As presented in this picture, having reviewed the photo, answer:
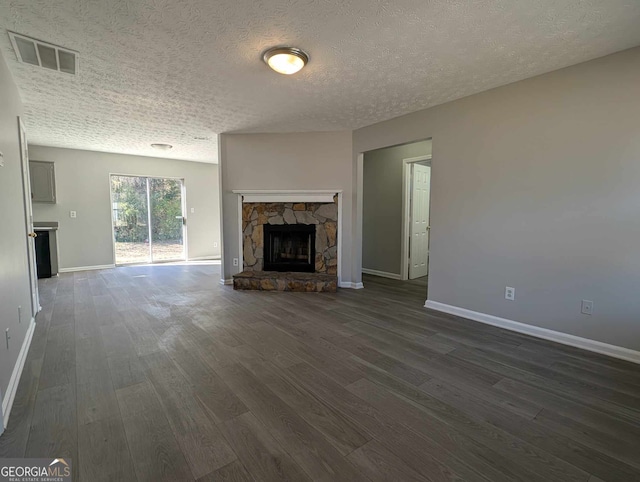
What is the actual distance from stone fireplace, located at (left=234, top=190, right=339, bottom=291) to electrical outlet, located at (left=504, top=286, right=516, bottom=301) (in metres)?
2.45

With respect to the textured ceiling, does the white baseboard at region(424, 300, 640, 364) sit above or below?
below

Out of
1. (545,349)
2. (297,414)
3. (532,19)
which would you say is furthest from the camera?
(545,349)

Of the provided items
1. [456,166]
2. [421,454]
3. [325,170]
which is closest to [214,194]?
[325,170]

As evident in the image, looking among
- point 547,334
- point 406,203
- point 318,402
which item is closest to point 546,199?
point 547,334

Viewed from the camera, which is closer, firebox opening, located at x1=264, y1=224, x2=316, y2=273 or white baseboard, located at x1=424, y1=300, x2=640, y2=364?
white baseboard, located at x1=424, y1=300, x2=640, y2=364

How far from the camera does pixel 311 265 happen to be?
500cm

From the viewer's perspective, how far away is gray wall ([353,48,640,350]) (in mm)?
2402

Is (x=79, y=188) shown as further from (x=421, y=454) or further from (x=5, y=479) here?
(x=421, y=454)

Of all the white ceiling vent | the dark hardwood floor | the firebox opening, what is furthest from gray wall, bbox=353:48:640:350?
the white ceiling vent

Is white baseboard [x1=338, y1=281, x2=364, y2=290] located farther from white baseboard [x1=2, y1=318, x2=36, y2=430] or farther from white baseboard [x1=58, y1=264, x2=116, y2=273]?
white baseboard [x1=58, y1=264, x2=116, y2=273]

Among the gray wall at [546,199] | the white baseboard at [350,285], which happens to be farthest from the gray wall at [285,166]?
the gray wall at [546,199]

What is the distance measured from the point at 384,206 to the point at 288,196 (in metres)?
1.87

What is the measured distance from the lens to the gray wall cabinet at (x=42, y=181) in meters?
5.44

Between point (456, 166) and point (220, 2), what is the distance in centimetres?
279
